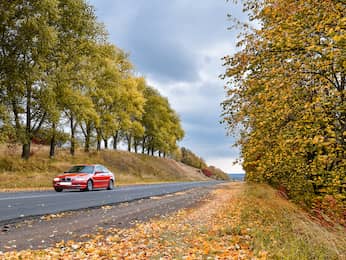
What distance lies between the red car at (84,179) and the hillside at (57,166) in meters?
3.39

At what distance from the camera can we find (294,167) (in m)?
9.99

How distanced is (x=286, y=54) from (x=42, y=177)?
20596 mm

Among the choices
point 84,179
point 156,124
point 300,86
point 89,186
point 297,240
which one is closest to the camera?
point 297,240

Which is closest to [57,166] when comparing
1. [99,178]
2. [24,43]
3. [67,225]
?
[99,178]

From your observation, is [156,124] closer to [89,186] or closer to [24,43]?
[24,43]

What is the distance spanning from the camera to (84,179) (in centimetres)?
1983

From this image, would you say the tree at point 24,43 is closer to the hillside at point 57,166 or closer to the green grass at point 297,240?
the hillside at point 57,166

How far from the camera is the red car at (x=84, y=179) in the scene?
19141 mm

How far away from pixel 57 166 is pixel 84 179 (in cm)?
989

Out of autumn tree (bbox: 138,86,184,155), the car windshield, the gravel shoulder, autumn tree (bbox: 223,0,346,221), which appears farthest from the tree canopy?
autumn tree (bbox: 138,86,184,155)

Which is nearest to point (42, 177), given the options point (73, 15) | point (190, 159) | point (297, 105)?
point (73, 15)

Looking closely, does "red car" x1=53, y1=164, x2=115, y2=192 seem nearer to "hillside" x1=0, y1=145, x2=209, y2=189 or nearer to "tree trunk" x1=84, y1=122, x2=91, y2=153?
"hillside" x1=0, y1=145, x2=209, y2=189

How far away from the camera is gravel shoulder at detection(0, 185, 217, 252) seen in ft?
22.8

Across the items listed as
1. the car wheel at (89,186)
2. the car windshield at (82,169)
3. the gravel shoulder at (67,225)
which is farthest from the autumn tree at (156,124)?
the gravel shoulder at (67,225)
